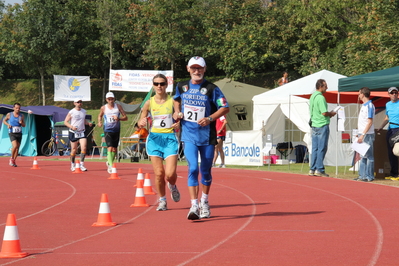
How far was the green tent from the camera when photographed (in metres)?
14.9

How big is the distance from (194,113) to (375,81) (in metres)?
8.23

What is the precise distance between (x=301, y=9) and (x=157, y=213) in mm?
33605

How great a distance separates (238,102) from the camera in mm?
28453

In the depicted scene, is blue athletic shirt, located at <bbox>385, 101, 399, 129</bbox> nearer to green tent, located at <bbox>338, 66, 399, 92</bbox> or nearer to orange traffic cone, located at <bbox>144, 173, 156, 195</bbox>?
green tent, located at <bbox>338, 66, 399, 92</bbox>

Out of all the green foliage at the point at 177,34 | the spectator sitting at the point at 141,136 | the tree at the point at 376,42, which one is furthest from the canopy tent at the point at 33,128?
the green foliage at the point at 177,34

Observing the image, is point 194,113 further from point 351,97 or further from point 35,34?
point 35,34

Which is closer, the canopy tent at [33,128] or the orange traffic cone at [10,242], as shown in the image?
the orange traffic cone at [10,242]

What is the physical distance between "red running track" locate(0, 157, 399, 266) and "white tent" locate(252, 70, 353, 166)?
874cm

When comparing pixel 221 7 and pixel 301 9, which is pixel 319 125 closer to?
pixel 301 9

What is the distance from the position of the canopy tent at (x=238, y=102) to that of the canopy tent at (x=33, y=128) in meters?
9.56

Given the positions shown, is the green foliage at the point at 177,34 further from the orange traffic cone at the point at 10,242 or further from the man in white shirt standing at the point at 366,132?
the orange traffic cone at the point at 10,242

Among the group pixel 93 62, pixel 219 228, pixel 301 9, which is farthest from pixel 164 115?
pixel 93 62

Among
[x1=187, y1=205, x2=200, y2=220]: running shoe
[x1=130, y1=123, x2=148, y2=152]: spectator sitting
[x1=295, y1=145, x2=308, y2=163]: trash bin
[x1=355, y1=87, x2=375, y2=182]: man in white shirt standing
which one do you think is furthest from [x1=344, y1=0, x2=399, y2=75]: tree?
[x1=187, y1=205, x2=200, y2=220]: running shoe

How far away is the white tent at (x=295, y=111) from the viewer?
2236 centimetres
